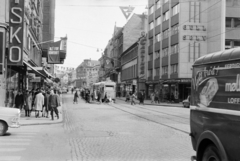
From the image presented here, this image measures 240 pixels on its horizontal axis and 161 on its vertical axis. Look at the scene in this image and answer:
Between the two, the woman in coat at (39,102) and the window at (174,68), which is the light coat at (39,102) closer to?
the woman in coat at (39,102)

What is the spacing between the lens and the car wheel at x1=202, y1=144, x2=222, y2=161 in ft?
16.4

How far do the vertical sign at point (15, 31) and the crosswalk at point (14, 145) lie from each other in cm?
922

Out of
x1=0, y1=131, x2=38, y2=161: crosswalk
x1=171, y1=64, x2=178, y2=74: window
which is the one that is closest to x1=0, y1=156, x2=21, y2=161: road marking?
x1=0, y1=131, x2=38, y2=161: crosswalk

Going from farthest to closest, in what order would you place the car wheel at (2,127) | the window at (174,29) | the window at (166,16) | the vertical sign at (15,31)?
the window at (166,16) < the window at (174,29) < the vertical sign at (15,31) < the car wheel at (2,127)

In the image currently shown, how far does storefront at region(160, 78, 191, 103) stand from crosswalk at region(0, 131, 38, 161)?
3153 centimetres

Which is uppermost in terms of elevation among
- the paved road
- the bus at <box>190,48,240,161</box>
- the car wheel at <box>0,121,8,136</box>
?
the bus at <box>190,48,240,161</box>

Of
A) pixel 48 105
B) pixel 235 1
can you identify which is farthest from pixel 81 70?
pixel 48 105

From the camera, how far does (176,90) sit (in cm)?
4466

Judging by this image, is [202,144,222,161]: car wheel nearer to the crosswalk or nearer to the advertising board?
the advertising board

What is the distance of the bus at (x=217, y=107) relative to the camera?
15.0 ft

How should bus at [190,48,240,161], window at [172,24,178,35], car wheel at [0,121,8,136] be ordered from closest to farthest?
bus at [190,48,240,161], car wheel at [0,121,8,136], window at [172,24,178,35]

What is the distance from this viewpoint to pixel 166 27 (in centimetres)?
4888

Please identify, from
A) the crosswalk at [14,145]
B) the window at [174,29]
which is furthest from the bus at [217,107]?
the window at [174,29]

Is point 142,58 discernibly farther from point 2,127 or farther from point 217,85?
point 217,85
